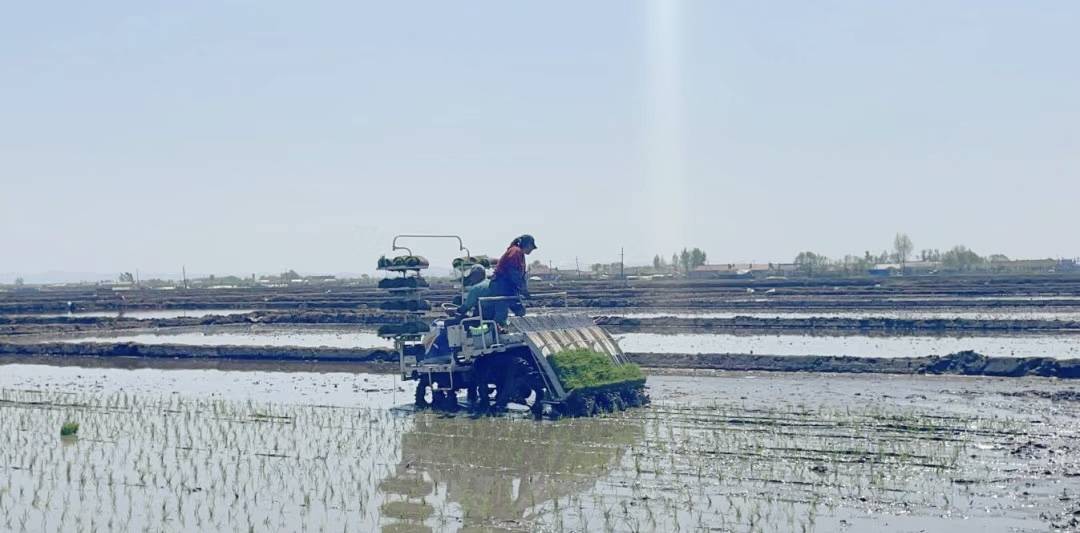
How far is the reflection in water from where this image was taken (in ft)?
44.1

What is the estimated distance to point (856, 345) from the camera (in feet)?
106

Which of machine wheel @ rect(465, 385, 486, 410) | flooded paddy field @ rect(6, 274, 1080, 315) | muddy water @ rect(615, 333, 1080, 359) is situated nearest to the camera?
machine wheel @ rect(465, 385, 486, 410)

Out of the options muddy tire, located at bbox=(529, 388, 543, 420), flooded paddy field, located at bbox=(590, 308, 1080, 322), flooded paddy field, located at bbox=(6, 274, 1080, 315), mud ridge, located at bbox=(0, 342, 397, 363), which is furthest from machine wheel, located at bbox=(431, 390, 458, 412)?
flooded paddy field, located at bbox=(6, 274, 1080, 315)

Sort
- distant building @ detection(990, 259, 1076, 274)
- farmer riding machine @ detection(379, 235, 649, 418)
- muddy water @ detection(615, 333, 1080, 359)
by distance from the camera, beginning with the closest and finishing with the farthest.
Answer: farmer riding machine @ detection(379, 235, 649, 418) < muddy water @ detection(615, 333, 1080, 359) < distant building @ detection(990, 259, 1076, 274)

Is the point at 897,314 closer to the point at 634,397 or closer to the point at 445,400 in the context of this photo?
the point at 634,397

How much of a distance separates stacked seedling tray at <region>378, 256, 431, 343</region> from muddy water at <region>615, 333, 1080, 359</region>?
323 inches

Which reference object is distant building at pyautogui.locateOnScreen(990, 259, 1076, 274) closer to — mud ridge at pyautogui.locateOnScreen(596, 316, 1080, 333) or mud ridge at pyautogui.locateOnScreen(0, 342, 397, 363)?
mud ridge at pyautogui.locateOnScreen(596, 316, 1080, 333)

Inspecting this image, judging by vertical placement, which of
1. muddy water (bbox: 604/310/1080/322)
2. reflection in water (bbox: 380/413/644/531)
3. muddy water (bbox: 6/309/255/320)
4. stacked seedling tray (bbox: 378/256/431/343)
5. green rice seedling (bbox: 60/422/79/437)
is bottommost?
reflection in water (bbox: 380/413/644/531)

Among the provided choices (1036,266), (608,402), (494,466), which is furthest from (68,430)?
(1036,266)

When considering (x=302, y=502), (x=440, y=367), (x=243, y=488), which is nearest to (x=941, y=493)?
(x=302, y=502)

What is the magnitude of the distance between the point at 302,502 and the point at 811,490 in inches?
209

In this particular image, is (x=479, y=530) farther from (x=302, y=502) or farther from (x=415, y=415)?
(x=415, y=415)

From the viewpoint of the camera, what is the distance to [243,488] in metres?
15.0

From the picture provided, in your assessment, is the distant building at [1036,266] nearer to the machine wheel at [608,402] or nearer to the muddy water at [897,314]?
the muddy water at [897,314]
